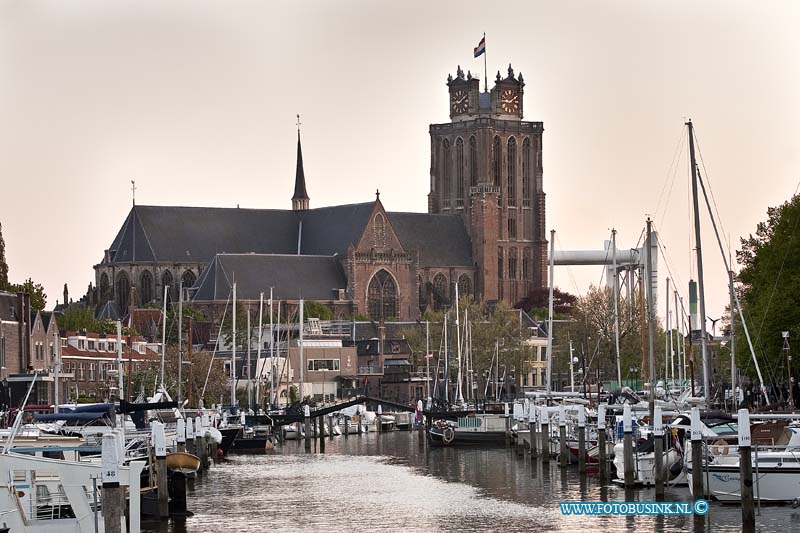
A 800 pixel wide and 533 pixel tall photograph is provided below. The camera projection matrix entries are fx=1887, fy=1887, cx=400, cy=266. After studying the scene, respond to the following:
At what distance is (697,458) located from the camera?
47625 millimetres

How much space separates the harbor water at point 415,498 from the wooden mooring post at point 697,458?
2.41 ft

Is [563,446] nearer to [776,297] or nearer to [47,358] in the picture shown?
[776,297]

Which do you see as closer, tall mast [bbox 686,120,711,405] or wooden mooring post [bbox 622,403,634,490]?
wooden mooring post [bbox 622,403,634,490]

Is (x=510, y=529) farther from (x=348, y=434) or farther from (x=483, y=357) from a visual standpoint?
(x=483, y=357)

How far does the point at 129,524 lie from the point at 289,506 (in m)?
14.5

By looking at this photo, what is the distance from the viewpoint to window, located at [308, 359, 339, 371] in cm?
15750

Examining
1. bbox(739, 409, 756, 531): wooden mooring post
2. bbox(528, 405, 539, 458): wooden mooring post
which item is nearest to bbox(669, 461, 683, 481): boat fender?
bbox(739, 409, 756, 531): wooden mooring post

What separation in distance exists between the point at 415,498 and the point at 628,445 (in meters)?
7.17

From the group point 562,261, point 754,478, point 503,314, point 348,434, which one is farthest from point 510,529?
point 562,261

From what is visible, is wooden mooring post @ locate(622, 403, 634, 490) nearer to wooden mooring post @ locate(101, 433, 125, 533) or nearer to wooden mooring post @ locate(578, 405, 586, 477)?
wooden mooring post @ locate(578, 405, 586, 477)

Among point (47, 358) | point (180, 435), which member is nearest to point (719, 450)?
point (180, 435)

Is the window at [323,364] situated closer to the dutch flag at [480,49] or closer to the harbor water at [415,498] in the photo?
the dutch flag at [480,49]

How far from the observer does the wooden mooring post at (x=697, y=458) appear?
47656 millimetres

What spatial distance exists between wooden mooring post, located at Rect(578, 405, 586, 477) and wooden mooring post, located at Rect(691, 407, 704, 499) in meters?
14.1
